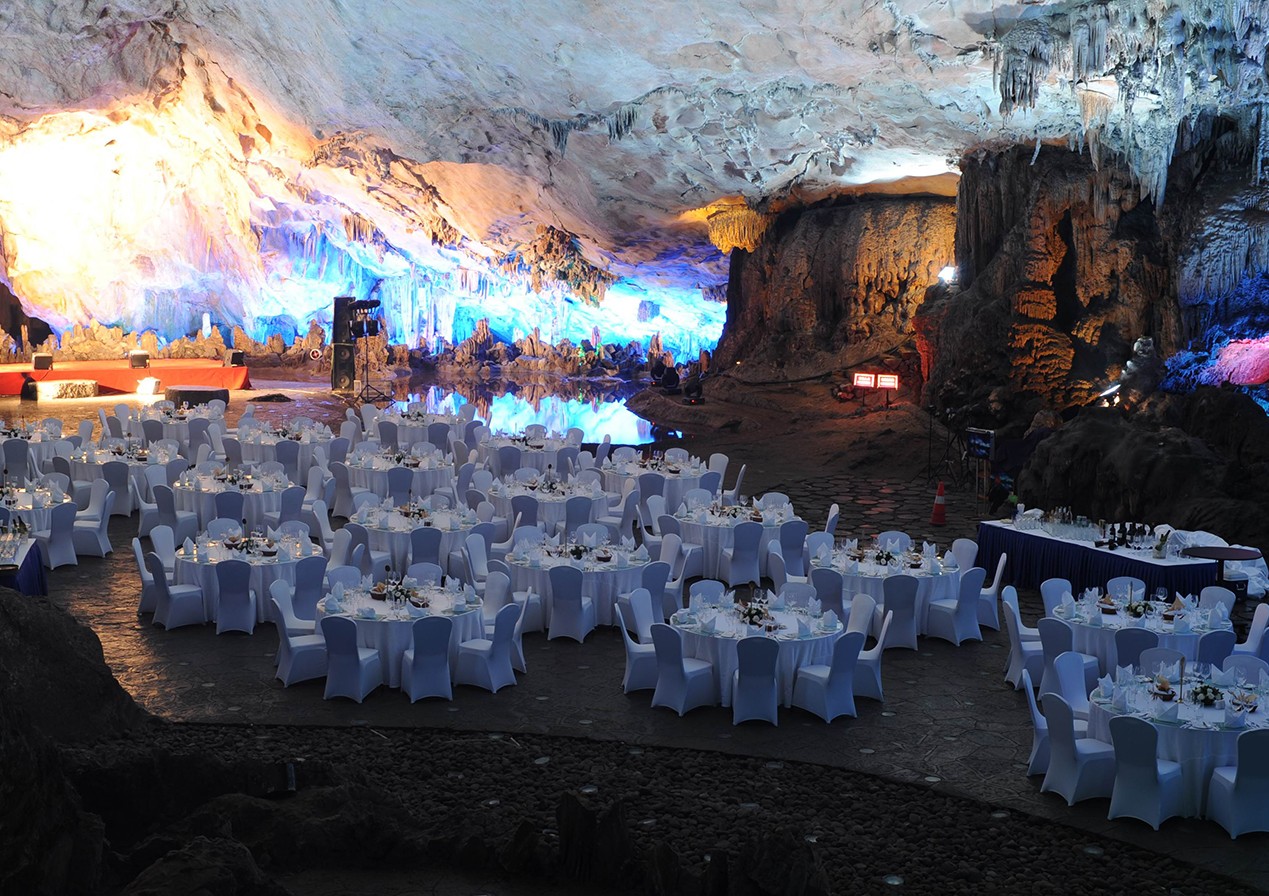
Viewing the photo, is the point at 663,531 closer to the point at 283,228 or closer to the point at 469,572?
the point at 469,572

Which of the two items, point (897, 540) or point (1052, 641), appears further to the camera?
point (897, 540)

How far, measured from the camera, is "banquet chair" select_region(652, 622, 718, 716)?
900cm

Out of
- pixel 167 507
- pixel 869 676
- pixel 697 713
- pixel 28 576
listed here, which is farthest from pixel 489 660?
pixel 167 507

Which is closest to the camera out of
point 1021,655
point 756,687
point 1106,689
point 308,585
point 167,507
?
point 1106,689

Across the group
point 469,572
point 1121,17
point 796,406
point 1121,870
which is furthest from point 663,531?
point 796,406

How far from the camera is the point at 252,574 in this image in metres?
11.0

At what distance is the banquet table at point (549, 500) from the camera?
46.8 ft

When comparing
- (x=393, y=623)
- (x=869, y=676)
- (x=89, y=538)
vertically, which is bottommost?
(x=869, y=676)

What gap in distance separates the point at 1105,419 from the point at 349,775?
11.9 metres

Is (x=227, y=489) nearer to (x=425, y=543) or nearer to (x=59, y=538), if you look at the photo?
(x=59, y=538)

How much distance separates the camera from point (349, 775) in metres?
7.05

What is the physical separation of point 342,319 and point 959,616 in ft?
75.8

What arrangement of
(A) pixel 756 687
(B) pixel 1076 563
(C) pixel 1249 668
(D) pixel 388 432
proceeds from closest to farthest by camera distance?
(C) pixel 1249 668 → (A) pixel 756 687 → (B) pixel 1076 563 → (D) pixel 388 432

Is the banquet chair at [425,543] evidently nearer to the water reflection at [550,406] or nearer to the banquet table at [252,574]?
the banquet table at [252,574]
